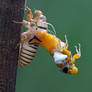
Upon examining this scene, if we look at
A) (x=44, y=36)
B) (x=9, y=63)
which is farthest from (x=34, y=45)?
(x=9, y=63)

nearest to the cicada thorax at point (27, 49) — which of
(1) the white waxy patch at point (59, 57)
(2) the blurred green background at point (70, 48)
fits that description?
(1) the white waxy patch at point (59, 57)

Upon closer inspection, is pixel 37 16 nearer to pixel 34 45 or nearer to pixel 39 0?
pixel 34 45

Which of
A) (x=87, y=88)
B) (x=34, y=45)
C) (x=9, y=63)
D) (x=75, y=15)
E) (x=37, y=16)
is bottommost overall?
(x=87, y=88)

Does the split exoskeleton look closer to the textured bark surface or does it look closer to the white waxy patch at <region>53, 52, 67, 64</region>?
the white waxy patch at <region>53, 52, 67, 64</region>

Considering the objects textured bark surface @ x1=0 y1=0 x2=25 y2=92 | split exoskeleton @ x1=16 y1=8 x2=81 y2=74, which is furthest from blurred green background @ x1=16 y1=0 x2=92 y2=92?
textured bark surface @ x1=0 y1=0 x2=25 y2=92

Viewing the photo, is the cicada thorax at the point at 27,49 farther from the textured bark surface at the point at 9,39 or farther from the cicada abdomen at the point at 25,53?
the textured bark surface at the point at 9,39

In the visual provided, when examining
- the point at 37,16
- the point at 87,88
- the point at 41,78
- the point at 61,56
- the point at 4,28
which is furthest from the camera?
the point at 87,88
